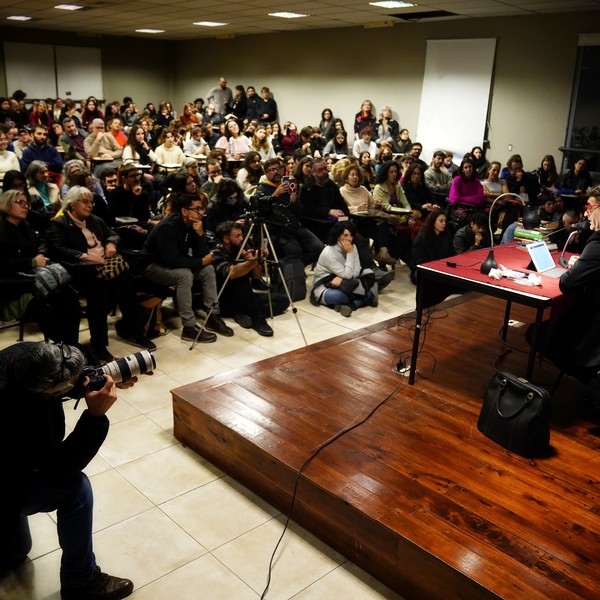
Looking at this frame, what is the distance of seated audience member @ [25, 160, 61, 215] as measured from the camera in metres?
5.52

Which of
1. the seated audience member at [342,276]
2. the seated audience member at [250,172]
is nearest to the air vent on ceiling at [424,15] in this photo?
the seated audience member at [250,172]

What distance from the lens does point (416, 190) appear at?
7105mm

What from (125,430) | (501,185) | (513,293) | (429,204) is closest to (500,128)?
(501,185)

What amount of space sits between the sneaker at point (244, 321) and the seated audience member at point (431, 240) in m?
1.58

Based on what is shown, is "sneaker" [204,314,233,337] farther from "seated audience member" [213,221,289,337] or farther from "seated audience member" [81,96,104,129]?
"seated audience member" [81,96,104,129]

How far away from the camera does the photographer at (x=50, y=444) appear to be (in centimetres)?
189

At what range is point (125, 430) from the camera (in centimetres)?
340

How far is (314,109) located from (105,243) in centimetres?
900

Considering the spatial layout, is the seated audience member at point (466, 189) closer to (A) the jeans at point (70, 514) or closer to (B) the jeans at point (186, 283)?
(B) the jeans at point (186, 283)

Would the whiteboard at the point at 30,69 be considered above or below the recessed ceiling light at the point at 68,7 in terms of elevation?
below

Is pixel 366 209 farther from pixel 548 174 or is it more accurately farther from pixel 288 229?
pixel 548 174

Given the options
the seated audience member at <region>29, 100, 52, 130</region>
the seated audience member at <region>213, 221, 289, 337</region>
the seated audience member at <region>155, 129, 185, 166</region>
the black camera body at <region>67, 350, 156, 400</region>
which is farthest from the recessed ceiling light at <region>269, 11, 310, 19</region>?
the black camera body at <region>67, 350, 156, 400</region>

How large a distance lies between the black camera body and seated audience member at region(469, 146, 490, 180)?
8.04 m

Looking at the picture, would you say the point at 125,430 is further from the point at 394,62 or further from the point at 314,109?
the point at 314,109
